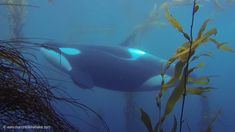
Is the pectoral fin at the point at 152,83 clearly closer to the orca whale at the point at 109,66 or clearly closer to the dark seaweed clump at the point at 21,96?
the orca whale at the point at 109,66

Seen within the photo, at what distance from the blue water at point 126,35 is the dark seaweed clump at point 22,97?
7.19m

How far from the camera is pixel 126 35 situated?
90.3 ft

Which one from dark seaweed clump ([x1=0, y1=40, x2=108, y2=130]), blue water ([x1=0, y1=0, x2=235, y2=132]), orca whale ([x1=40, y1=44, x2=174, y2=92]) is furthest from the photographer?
blue water ([x1=0, y1=0, x2=235, y2=132])

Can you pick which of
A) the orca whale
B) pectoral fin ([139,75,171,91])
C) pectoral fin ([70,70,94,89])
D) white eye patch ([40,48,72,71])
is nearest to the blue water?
pectoral fin ([139,75,171,91])

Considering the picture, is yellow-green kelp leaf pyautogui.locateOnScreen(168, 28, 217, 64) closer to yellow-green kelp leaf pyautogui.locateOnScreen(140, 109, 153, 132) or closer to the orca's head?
yellow-green kelp leaf pyautogui.locateOnScreen(140, 109, 153, 132)

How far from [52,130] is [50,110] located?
125mm

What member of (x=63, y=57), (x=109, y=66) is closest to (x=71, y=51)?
(x=63, y=57)

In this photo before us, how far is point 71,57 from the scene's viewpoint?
6.88m

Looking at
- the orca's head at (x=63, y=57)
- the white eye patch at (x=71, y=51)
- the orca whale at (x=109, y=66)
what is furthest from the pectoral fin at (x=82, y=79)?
the white eye patch at (x=71, y=51)

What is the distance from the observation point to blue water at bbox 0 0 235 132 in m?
14.9

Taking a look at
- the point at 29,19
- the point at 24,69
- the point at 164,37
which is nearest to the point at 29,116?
the point at 24,69

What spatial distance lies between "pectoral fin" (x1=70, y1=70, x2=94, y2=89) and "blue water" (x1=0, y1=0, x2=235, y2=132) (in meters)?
2.43

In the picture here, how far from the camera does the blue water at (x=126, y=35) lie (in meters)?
14.9

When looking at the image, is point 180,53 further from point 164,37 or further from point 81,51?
point 164,37
